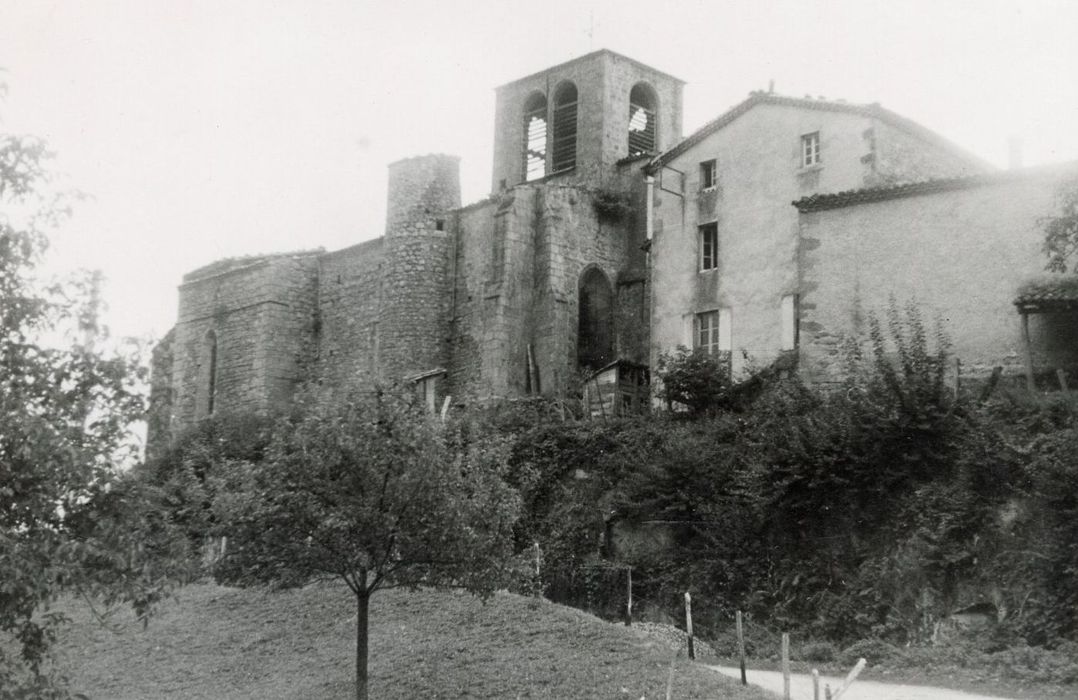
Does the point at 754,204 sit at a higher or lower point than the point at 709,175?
lower

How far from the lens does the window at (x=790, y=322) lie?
85.5 ft

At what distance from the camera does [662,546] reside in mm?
21562

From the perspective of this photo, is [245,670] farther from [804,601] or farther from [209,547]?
[804,601]

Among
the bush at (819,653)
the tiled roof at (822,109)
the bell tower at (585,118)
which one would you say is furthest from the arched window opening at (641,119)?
the bush at (819,653)

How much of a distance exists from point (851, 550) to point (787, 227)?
390 inches

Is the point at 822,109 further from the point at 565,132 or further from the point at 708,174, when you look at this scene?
the point at 565,132

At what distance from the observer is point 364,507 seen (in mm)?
15398

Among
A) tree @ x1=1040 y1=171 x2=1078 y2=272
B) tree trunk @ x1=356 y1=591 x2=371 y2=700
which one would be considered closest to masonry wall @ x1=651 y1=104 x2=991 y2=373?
tree @ x1=1040 y1=171 x2=1078 y2=272

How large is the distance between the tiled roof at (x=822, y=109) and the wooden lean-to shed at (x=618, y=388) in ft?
17.3

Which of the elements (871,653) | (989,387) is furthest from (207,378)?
(871,653)

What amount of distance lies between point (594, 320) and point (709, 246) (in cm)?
589

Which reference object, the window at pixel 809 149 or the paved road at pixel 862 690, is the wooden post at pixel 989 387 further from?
the window at pixel 809 149

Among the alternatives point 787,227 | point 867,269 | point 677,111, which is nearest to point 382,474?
point 867,269

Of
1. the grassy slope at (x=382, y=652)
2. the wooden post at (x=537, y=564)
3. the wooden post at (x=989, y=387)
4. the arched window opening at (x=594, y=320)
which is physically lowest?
the grassy slope at (x=382, y=652)
